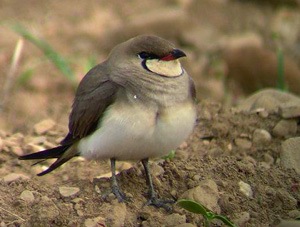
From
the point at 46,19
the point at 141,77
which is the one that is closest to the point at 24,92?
the point at 46,19

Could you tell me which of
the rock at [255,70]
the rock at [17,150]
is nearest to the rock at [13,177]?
the rock at [17,150]

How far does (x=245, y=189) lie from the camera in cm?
523

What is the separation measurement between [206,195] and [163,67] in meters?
0.74

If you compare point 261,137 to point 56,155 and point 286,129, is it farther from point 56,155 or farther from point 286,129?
point 56,155

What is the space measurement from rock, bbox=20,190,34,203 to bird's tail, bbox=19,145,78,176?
50 centimetres

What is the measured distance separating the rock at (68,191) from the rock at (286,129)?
1665mm

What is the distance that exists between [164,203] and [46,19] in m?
5.31

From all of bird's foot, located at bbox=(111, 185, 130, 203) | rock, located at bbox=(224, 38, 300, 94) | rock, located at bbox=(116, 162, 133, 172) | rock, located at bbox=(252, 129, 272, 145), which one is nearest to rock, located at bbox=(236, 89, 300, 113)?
rock, located at bbox=(252, 129, 272, 145)

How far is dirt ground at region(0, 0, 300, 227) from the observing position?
497 centimetres

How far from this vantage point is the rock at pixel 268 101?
6539mm

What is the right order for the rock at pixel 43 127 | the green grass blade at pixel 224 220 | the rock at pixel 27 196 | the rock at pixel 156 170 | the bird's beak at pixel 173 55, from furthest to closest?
the rock at pixel 43 127 → the rock at pixel 156 170 → the bird's beak at pixel 173 55 → the rock at pixel 27 196 → the green grass blade at pixel 224 220

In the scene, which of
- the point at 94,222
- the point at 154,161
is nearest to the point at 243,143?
the point at 154,161

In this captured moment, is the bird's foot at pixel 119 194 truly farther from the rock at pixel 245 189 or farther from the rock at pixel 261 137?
the rock at pixel 261 137

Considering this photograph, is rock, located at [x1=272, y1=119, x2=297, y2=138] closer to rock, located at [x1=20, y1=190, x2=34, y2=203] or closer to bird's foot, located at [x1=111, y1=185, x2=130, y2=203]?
bird's foot, located at [x1=111, y1=185, x2=130, y2=203]
